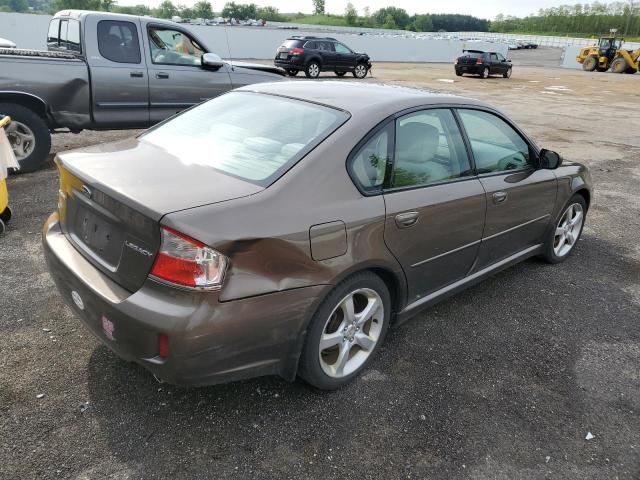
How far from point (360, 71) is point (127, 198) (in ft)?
75.6

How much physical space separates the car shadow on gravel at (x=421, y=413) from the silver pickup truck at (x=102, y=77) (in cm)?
437

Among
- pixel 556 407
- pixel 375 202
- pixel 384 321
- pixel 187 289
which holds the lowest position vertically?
pixel 556 407

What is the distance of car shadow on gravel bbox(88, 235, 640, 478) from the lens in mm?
2338

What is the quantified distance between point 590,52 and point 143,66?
40680mm

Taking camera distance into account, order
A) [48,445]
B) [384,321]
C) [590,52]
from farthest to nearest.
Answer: [590,52], [384,321], [48,445]

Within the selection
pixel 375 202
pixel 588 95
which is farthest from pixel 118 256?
pixel 588 95

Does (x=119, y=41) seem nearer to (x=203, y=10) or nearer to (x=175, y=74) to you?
(x=175, y=74)

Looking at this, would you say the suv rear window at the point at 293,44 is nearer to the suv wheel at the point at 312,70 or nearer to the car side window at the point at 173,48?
the suv wheel at the point at 312,70

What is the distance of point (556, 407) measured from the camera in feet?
9.11

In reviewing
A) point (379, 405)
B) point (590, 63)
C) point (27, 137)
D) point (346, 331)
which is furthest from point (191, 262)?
point (590, 63)

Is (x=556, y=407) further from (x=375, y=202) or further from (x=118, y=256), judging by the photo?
(x=118, y=256)

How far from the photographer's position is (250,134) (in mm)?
2893

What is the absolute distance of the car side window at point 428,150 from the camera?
2.92 meters

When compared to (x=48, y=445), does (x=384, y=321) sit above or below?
above
